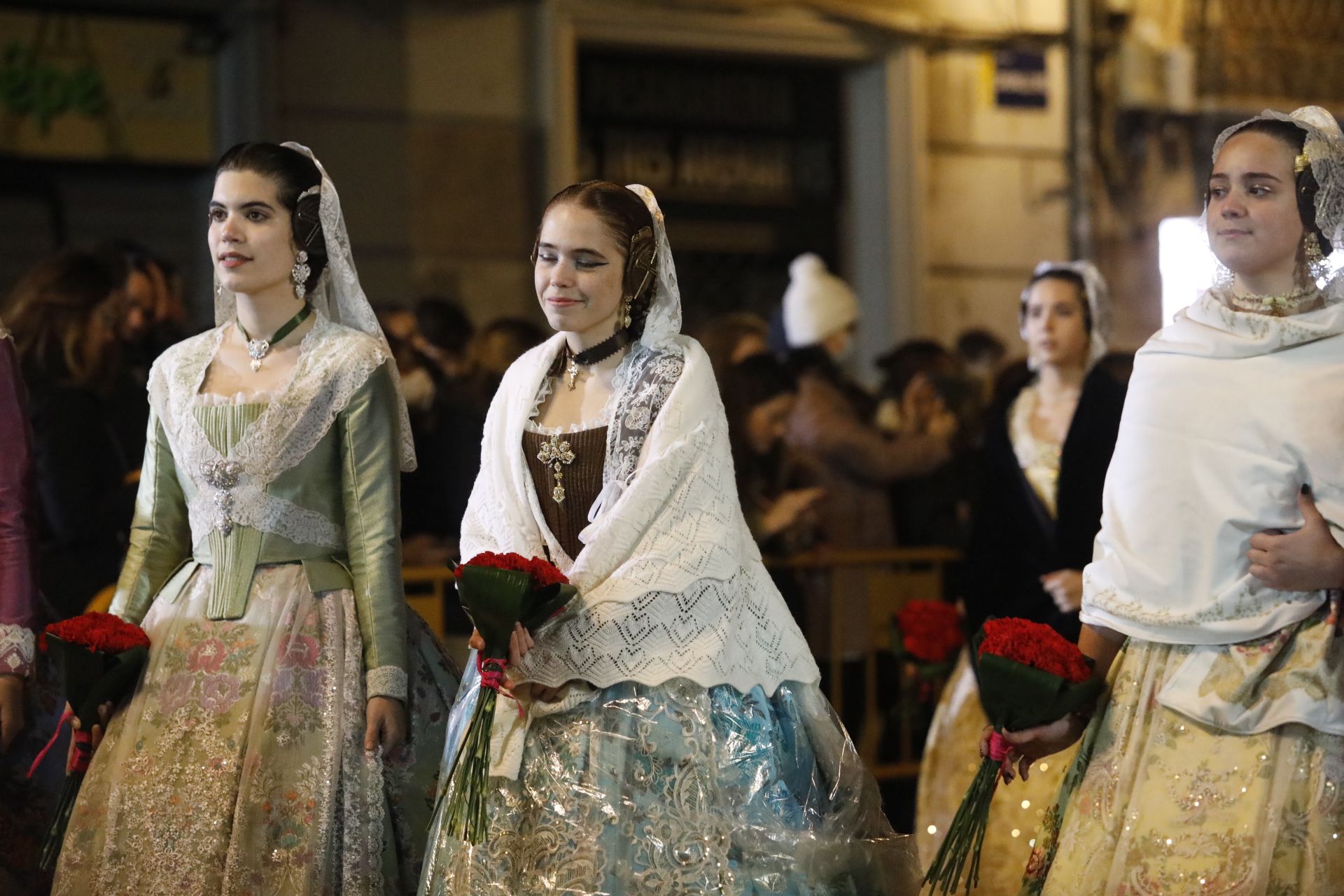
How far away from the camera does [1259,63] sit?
11.6m

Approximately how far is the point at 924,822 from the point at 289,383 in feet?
8.53

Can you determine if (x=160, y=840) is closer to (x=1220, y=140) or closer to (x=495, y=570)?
(x=495, y=570)

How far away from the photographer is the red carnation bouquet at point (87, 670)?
360 centimetres

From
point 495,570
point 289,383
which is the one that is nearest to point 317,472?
point 289,383

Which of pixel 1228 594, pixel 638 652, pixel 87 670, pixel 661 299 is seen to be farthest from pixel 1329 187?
pixel 87 670

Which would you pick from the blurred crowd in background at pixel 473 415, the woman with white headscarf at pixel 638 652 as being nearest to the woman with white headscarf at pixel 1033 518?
the blurred crowd in background at pixel 473 415

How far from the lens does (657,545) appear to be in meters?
3.50

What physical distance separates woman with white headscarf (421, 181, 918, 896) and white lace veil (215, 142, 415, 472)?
1.10 feet

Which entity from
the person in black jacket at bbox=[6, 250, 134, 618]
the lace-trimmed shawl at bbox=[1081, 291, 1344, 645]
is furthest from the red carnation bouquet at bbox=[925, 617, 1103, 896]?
the person in black jacket at bbox=[6, 250, 134, 618]

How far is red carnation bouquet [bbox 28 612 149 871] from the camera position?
11.8ft

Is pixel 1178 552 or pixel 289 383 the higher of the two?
pixel 289 383

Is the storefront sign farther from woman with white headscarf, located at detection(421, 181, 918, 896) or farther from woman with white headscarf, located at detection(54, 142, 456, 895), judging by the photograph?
woman with white headscarf, located at detection(421, 181, 918, 896)

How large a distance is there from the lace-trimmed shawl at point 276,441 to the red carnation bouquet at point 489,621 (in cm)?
67

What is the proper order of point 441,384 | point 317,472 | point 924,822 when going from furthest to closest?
point 441,384
point 924,822
point 317,472
